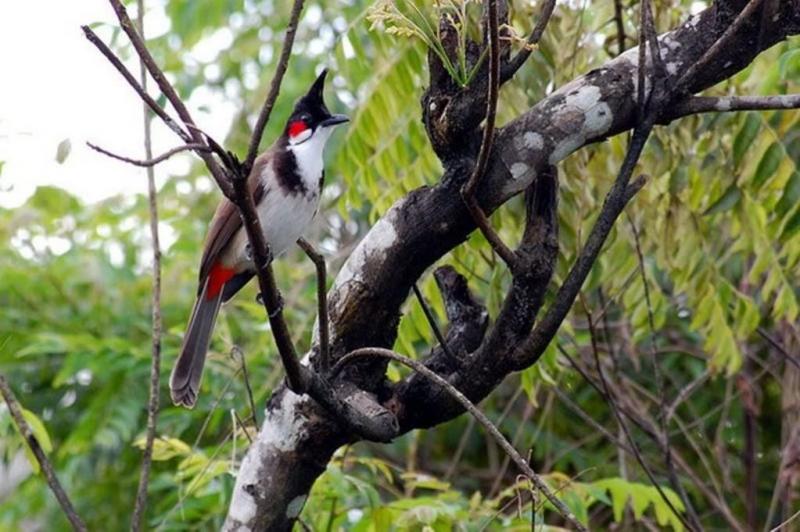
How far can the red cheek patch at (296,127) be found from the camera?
137 inches

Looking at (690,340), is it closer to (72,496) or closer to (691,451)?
(691,451)

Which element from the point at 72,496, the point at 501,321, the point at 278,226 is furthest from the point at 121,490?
the point at 501,321

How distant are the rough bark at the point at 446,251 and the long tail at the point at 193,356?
0.56 meters

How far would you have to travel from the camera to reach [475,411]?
2.42 meters

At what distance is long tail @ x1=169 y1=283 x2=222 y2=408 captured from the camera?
3447mm

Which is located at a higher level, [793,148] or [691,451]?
[793,148]

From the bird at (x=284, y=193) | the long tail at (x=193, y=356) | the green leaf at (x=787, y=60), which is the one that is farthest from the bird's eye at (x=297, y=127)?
the green leaf at (x=787, y=60)

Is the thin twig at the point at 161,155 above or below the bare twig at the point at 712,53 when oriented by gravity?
above

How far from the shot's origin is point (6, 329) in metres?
5.35

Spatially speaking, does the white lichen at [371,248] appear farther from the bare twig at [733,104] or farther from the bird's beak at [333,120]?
the bird's beak at [333,120]

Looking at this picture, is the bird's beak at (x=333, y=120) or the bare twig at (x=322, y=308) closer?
the bare twig at (x=322, y=308)

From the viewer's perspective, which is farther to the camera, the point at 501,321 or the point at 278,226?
the point at 278,226

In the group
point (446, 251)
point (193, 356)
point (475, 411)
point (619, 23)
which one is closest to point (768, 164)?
point (619, 23)

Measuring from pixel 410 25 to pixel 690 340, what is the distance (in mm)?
3295
